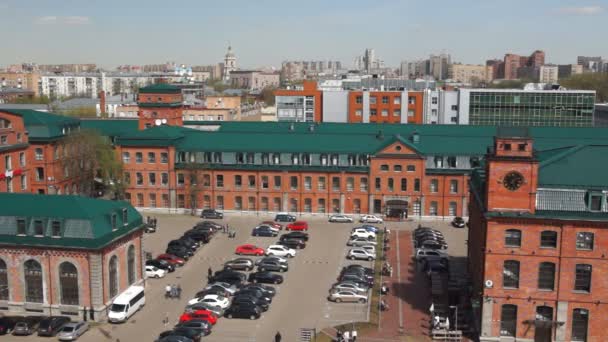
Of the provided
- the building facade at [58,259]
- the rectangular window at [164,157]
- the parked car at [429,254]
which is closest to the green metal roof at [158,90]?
the rectangular window at [164,157]

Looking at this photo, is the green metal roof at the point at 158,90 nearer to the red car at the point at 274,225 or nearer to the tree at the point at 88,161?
the tree at the point at 88,161

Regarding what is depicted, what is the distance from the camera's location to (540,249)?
120 ft

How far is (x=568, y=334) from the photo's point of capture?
36.7m

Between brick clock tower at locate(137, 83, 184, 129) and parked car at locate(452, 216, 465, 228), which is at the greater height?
brick clock tower at locate(137, 83, 184, 129)

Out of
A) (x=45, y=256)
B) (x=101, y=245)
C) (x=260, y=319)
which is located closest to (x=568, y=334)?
(x=260, y=319)

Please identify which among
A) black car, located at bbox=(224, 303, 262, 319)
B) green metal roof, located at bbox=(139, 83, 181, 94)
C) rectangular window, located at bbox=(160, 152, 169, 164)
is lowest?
black car, located at bbox=(224, 303, 262, 319)

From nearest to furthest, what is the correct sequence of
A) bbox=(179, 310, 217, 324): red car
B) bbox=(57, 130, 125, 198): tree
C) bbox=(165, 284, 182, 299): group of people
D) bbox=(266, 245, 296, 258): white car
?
1. bbox=(179, 310, 217, 324): red car
2. bbox=(165, 284, 182, 299): group of people
3. bbox=(266, 245, 296, 258): white car
4. bbox=(57, 130, 125, 198): tree

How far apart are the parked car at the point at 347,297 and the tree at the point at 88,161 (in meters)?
37.0

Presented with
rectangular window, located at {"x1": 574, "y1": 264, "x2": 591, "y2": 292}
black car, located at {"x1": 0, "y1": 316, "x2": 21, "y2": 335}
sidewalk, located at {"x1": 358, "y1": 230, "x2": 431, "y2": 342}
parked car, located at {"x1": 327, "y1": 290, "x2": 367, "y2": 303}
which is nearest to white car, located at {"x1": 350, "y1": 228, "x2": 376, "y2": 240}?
sidewalk, located at {"x1": 358, "y1": 230, "x2": 431, "y2": 342}

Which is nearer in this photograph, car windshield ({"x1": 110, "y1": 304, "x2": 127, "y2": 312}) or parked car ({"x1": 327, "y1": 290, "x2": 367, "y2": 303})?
car windshield ({"x1": 110, "y1": 304, "x2": 127, "y2": 312})

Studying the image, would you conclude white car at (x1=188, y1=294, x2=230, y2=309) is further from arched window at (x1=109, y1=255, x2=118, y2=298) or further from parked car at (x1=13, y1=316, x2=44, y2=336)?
parked car at (x1=13, y1=316, x2=44, y2=336)

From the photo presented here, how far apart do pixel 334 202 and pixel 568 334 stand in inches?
1460

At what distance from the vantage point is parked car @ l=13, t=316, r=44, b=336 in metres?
39.0

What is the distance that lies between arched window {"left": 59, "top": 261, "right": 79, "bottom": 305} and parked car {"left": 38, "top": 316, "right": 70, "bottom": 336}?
1817 millimetres
